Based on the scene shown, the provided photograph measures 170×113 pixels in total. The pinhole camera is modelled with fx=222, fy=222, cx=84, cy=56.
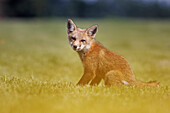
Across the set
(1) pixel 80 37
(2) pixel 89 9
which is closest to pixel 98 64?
(1) pixel 80 37

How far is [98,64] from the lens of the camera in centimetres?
714

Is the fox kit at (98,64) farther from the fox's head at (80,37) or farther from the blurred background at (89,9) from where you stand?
the blurred background at (89,9)

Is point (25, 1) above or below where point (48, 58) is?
above

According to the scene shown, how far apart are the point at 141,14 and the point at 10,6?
3419 cm

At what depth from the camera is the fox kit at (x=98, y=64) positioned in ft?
22.5

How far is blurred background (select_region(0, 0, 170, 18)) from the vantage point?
57.3 m

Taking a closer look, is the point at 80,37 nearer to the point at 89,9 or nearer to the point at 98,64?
the point at 98,64

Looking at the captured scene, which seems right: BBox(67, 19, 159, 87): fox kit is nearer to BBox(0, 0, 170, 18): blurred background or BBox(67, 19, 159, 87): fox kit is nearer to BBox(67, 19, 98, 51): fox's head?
BBox(67, 19, 98, 51): fox's head

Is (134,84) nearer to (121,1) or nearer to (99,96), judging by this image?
(99,96)

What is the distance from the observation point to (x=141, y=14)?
59.3 meters

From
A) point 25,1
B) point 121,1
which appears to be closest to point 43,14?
point 25,1

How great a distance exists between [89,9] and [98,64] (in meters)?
54.5

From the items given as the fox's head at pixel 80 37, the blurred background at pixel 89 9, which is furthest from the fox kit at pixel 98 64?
the blurred background at pixel 89 9

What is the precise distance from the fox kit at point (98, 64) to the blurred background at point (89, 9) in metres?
51.1
